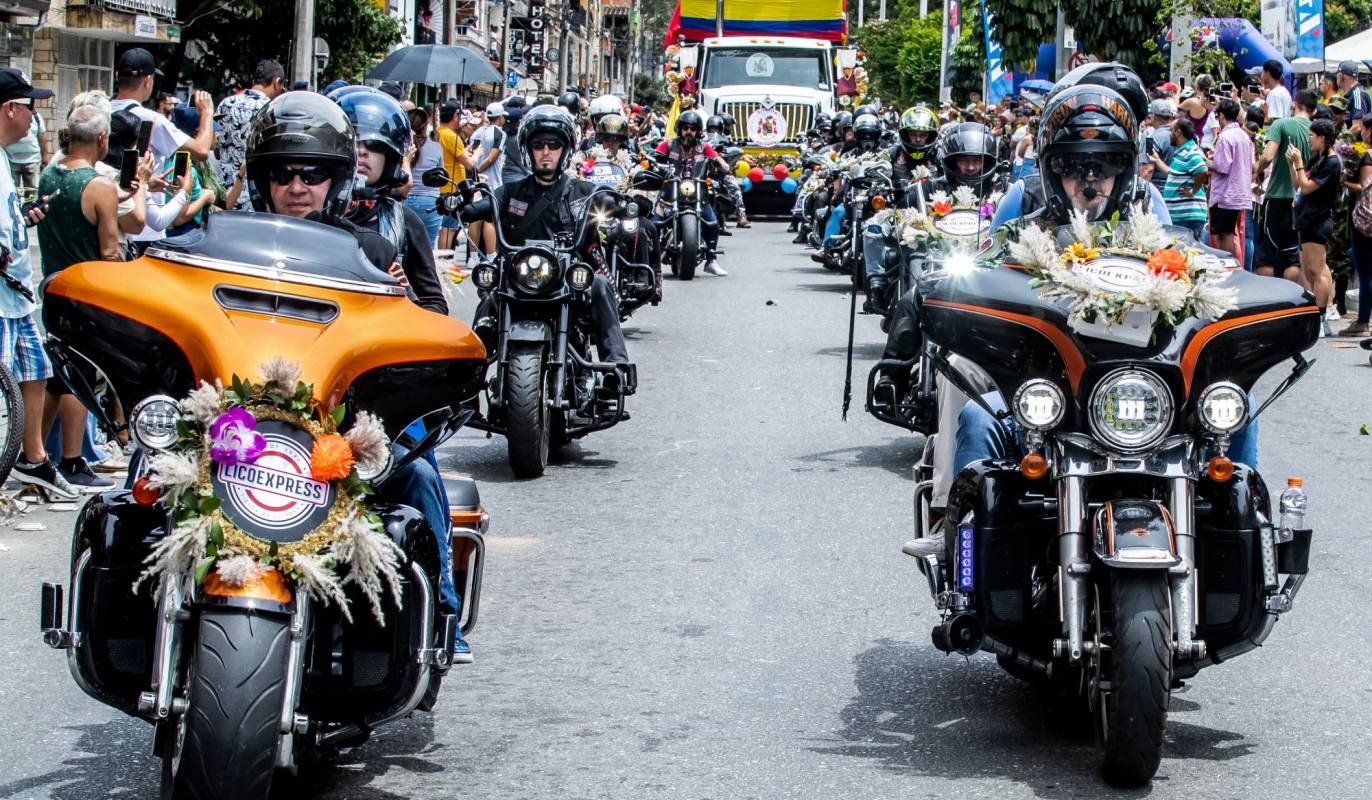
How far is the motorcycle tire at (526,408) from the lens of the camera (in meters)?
9.56

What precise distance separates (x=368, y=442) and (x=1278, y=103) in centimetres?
1881

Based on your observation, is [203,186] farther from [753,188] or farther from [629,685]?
[753,188]

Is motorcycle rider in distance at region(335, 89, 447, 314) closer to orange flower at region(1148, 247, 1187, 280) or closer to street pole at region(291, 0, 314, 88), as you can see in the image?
orange flower at region(1148, 247, 1187, 280)

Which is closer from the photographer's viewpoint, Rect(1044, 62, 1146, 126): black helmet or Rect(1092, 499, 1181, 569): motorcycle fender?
Rect(1092, 499, 1181, 569): motorcycle fender

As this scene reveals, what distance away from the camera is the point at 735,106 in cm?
3294

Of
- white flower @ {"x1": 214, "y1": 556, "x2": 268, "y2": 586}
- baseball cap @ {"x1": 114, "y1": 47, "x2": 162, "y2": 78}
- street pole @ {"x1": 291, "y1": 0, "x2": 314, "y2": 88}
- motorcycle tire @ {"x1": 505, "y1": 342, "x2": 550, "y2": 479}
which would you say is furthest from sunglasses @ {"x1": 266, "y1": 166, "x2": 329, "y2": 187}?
street pole @ {"x1": 291, "y1": 0, "x2": 314, "y2": 88}

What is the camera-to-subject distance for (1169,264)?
16.5 feet

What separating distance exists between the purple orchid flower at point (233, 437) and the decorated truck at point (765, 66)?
90.1 feet

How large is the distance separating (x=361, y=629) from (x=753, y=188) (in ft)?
93.5

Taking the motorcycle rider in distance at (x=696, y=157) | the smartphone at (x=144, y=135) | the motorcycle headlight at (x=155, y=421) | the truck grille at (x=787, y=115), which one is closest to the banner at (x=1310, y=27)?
the motorcycle rider in distance at (x=696, y=157)

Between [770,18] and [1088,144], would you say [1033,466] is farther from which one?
[770,18]

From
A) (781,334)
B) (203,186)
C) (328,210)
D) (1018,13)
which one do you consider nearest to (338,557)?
(328,210)

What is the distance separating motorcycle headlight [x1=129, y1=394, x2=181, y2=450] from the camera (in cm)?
425

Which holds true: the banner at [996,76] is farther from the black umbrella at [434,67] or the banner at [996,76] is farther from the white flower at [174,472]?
the white flower at [174,472]
